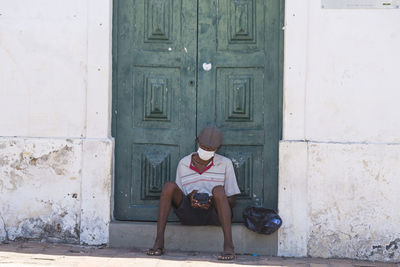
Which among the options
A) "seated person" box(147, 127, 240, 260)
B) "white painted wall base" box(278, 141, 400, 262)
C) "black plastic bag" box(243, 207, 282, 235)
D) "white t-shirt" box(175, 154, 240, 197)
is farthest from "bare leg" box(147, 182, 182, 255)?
"white painted wall base" box(278, 141, 400, 262)

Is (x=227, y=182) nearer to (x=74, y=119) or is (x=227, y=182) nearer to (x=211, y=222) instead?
(x=211, y=222)

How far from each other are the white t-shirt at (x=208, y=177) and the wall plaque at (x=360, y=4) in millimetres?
1652

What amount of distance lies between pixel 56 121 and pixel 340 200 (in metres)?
2.66

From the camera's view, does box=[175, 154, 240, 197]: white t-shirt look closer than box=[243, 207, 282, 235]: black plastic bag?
No

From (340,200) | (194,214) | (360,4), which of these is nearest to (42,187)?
(194,214)

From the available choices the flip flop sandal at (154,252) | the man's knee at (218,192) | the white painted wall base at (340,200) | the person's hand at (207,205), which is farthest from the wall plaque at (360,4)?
the flip flop sandal at (154,252)

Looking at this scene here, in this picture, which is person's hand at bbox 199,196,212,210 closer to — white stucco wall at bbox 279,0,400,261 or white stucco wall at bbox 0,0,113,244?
white stucco wall at bbox 279,0,400,261

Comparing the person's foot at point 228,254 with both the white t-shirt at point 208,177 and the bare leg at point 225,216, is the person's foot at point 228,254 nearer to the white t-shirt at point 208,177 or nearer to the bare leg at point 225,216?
the bare leg at point 225,216

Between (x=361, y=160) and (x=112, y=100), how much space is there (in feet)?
7.65

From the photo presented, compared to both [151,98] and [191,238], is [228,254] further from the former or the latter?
[151,98]

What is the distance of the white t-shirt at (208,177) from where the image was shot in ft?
17.0

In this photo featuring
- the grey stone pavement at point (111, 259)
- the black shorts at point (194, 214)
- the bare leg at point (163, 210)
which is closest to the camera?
the grey stone pavement at point (111, 259)

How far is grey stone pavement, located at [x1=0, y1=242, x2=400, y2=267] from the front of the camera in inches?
181

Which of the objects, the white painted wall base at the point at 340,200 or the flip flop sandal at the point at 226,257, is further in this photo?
the white painted wall base at the point at 340,200
